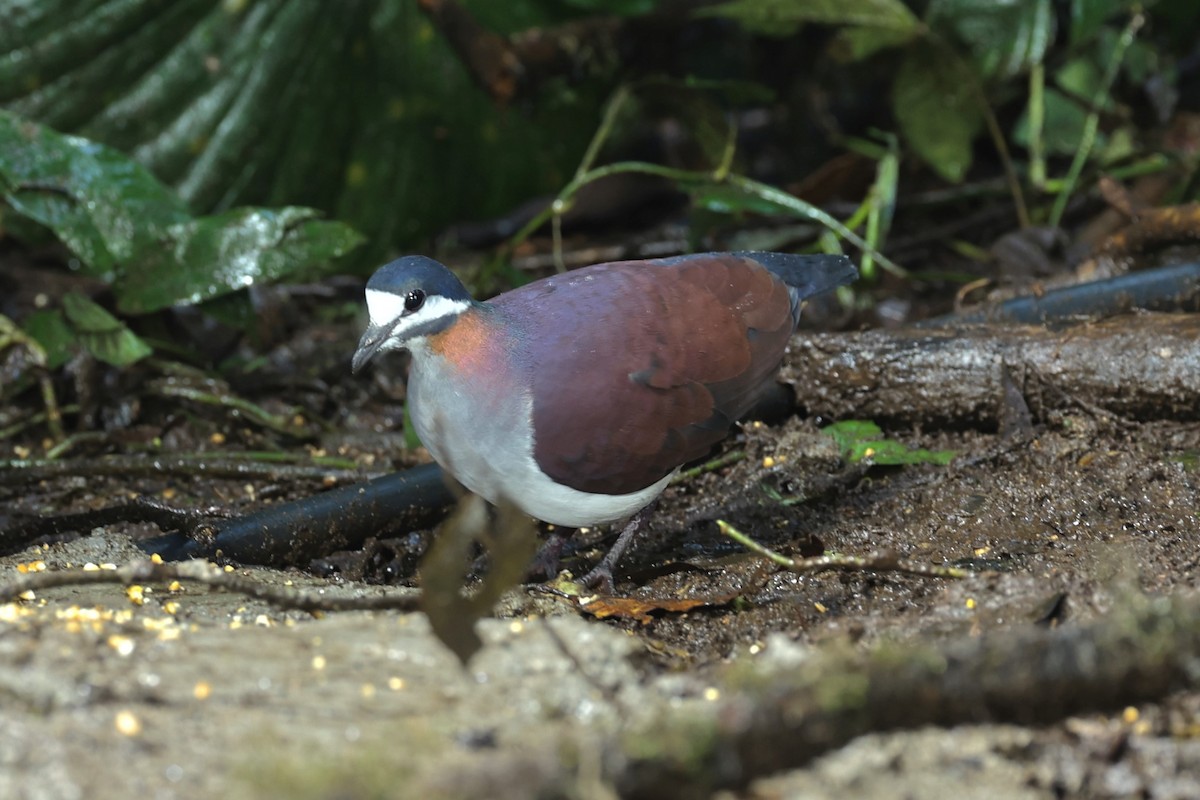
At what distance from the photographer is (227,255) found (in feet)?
13.6

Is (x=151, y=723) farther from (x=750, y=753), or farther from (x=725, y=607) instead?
(x=725, y=607)

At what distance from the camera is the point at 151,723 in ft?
6.07

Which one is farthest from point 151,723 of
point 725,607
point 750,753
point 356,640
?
point 725,607

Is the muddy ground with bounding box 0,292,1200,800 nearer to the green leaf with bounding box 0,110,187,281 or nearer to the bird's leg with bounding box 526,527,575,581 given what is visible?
the bird's leg with bounding box 526,527,575,581

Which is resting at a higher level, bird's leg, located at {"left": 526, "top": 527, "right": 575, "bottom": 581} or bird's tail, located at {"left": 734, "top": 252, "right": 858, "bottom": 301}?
bird's tail, located at {"left": 734, "top": 252, "right": 858, "bottom": 301}

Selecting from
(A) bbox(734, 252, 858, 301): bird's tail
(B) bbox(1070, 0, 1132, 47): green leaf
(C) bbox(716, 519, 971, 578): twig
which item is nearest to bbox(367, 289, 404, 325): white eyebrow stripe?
(C) bbox(716, 519, 971, 578): twig

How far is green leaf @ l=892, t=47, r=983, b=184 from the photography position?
16.9 feet

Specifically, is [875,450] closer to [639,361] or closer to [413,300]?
[639,361]

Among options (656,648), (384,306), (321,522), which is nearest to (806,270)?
(384,306)

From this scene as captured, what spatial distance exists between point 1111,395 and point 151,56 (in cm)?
397

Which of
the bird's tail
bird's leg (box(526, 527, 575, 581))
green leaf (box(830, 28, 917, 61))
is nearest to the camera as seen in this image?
bird's leg (box(526, 527, 575, 581))

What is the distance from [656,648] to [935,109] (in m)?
3.39

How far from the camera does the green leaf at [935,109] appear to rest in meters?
5.16

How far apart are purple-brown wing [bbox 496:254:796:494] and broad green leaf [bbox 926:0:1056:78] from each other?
8.26 feet
